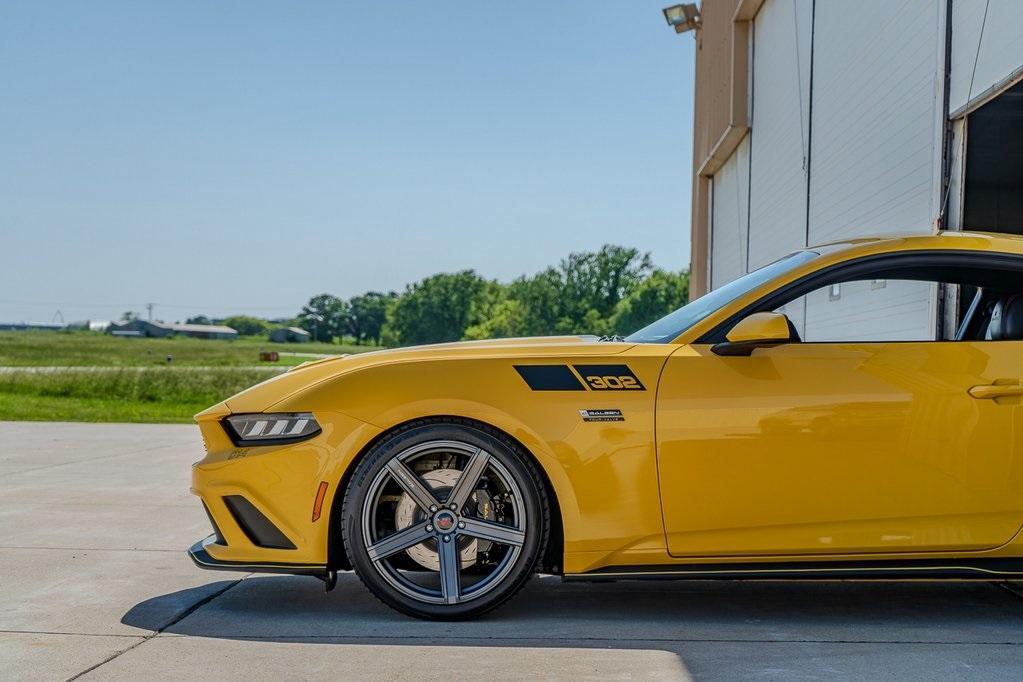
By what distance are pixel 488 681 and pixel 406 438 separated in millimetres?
1015

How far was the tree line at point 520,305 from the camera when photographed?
101375 millimetres

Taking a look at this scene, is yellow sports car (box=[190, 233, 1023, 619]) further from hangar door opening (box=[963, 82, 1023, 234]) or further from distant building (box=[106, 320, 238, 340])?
distant building (box=[106, 320, 238, 340])

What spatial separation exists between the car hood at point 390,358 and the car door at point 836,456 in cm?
38

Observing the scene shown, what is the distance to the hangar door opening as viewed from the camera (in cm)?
744

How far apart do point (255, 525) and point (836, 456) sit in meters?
2.15

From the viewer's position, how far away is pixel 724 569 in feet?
12.7

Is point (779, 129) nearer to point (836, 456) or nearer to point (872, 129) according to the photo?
point (872, 129)

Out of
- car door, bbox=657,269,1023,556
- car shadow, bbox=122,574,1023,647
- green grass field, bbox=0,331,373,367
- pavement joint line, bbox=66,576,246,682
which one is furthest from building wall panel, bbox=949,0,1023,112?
green grass field, bbox=0,331,373,367

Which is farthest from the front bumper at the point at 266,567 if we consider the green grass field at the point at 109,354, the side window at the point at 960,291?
the green grass field at the point at 109,354

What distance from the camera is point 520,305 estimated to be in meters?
115

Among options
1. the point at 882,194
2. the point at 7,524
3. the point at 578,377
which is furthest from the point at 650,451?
the point at 882,194

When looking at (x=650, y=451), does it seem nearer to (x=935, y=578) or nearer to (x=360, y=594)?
(x=935, y=578)

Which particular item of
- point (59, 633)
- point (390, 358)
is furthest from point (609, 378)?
point (59, 633)

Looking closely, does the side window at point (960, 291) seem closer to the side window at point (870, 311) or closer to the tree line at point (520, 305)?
the side window at point (870, 311)
